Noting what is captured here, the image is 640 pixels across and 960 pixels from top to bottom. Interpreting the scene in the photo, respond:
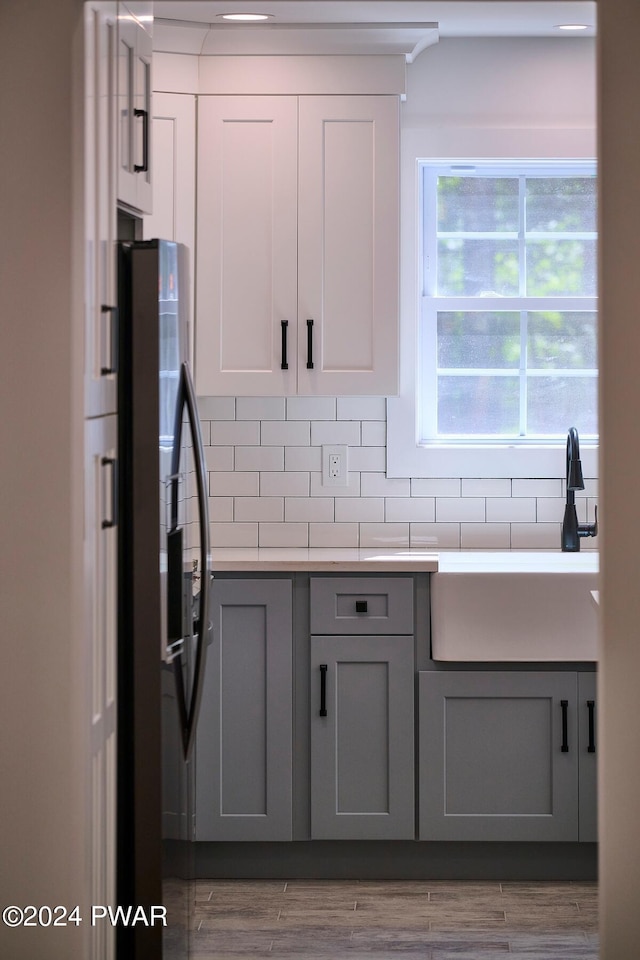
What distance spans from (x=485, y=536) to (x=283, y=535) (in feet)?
2.38

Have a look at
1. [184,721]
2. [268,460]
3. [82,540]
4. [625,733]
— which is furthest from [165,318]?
[268,460]

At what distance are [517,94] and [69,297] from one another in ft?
7.73

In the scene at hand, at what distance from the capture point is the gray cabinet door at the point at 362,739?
340 centimetres

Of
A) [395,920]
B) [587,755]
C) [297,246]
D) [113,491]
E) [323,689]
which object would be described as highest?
[297,246]

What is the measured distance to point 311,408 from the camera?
12.9 ft

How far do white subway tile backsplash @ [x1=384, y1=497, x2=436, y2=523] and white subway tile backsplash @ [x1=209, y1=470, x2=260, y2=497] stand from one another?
0.48 meters

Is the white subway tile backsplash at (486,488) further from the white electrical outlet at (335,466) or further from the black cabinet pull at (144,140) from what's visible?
the black cabinet pull at (144,140)

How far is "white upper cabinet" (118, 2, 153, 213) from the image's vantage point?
2277 millimetres

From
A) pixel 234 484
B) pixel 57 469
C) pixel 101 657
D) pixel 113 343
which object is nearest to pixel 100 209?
pixel 113 343

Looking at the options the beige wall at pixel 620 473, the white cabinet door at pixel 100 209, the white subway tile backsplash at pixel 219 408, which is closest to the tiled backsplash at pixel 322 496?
the white subway tile backsplash at pixel 219 408

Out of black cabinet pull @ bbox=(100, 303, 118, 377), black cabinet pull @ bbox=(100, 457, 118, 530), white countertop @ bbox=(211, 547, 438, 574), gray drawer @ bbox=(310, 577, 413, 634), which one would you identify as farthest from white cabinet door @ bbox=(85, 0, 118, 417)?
gray drawer @ bbox=(310, 577, 413, 634)

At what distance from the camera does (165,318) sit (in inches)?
89.0

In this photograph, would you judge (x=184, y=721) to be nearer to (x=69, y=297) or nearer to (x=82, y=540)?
(x=82, y=540)

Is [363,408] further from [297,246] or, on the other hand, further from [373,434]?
[297,246]
